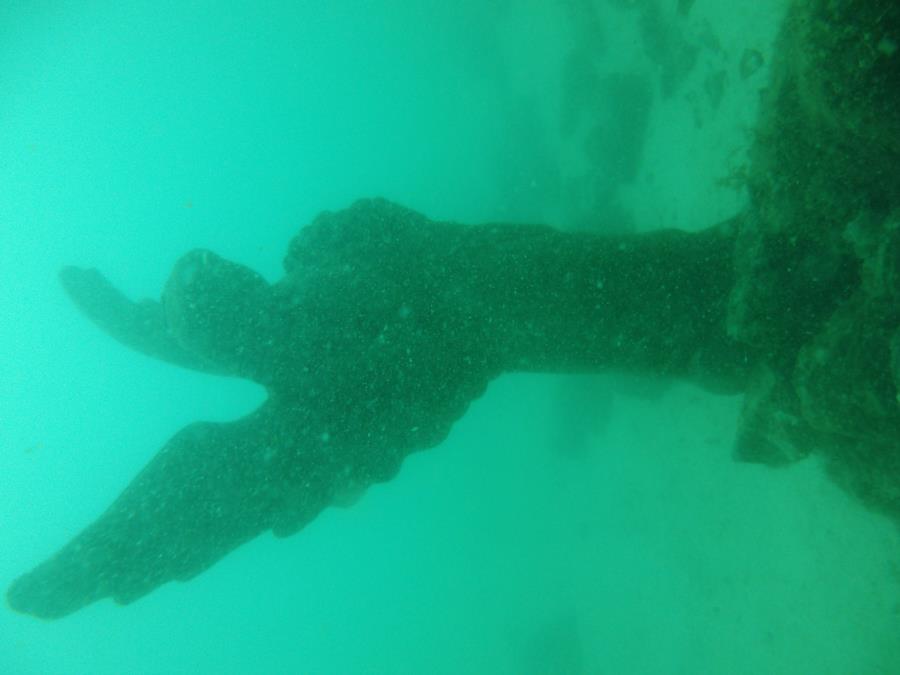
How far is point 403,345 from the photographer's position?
20.3 ft

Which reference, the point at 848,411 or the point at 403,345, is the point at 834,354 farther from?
the point at 403,345

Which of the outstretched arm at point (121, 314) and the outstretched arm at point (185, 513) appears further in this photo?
the outstretched arm at point (121, 314)

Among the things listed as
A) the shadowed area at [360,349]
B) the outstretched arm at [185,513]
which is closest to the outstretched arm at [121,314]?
the shadowed area at [360,349]

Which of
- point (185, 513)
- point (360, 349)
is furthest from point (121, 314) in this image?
point (360, 349)

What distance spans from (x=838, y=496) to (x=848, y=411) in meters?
5.11

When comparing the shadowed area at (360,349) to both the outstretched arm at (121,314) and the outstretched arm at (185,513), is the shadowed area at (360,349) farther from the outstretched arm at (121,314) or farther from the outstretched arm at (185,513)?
the outstretched arm at (121,314)

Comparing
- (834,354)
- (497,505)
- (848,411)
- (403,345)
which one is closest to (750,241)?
(834,354)

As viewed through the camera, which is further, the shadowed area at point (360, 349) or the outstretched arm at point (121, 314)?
the outstretched arm at point (121, 314)

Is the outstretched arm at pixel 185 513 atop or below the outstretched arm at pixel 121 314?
below

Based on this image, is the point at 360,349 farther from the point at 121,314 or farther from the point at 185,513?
the point at 121,314

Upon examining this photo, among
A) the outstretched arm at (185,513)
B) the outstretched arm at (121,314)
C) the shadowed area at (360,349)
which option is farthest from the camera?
the outstretched arm at (121,314)

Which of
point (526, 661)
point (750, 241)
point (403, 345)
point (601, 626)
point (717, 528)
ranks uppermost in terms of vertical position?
point (750, 241)

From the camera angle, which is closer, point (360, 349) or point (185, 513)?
point (185, 513)

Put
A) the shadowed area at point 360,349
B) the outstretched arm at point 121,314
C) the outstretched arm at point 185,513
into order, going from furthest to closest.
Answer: the outstretched arm at point 121,314, the shadowed area at point 360,349, the outstretched arm at point 185,513
